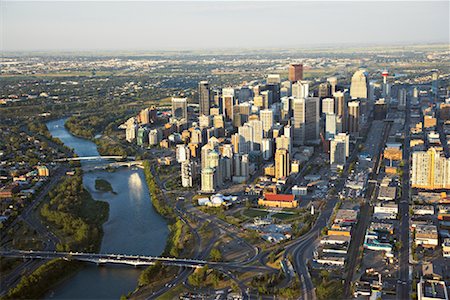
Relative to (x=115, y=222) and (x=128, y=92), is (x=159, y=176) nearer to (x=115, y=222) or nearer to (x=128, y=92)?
(x=115, y=222)

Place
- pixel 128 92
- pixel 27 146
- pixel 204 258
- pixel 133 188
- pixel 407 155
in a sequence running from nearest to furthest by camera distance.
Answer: pixel 204 258, pixel 133 188, pixel 407 155, pixel 27 146, pixel 128 92

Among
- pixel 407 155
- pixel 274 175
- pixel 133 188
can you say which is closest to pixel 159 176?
pixel 133 188

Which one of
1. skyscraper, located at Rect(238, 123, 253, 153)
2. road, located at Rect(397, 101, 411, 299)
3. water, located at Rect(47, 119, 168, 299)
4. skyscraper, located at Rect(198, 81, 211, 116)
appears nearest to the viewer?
road, located at Rect(397, 101, 411, 299)

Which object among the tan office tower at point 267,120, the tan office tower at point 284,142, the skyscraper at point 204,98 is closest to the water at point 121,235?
A: the tan office tower at point 284,142

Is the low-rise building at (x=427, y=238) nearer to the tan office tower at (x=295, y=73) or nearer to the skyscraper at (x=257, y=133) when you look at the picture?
the skyscraper at (x=257, y=133)

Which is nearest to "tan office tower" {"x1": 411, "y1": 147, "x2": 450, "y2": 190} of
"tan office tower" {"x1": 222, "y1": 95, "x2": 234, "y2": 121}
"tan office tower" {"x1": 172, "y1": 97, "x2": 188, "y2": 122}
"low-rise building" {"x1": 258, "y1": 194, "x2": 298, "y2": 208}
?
"low-rise building" {"x1": 258, "y1": 194, "x2": 298, "y2": 208}

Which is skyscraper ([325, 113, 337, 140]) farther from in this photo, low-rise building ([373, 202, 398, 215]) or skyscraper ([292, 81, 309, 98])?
low-rise building ([373, 202, 398, 215])
